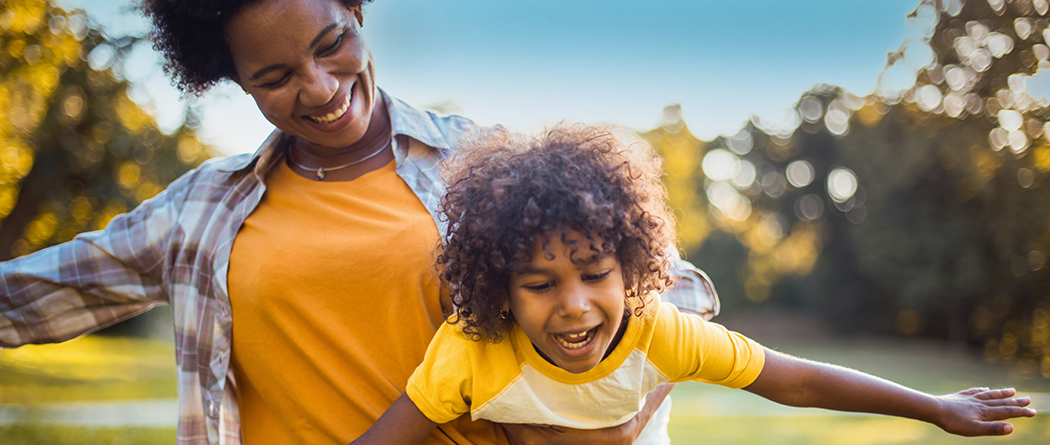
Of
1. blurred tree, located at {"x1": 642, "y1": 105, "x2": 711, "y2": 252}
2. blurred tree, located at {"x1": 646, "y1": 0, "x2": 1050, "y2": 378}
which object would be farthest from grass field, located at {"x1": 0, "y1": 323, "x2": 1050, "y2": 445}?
blurred tree, located at {"x1": 642, "y1": 105, "x2": 711, "y2": 252}

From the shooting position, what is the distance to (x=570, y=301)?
1.56 m

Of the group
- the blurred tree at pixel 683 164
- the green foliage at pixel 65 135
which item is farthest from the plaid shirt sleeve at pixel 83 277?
the blurred tree at pixel 683 164

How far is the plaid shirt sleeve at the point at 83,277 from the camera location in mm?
2092

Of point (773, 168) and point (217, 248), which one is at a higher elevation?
point (773, 168)

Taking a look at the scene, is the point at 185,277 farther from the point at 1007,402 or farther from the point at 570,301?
the point at 1007,402

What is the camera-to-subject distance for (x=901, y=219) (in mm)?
21906

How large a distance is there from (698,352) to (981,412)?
86 cm

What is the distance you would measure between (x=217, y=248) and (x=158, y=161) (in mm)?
14986

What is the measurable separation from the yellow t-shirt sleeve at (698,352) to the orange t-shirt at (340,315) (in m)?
0.56

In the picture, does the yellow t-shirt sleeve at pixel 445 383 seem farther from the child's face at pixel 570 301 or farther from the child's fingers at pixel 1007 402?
the child's fingers at pixel 1007 402

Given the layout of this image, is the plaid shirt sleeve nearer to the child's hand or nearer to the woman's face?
the woman's face

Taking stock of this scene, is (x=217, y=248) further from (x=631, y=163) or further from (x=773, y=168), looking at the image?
(x=773, y=168)

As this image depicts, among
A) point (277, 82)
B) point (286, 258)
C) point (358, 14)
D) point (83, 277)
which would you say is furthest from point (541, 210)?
point (83, 277)

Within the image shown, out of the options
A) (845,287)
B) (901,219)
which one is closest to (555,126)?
(901,219)
